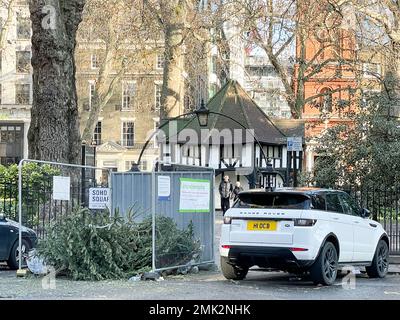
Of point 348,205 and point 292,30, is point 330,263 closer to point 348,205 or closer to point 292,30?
point 348,205

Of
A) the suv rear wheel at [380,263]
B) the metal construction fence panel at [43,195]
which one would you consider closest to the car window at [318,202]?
the suv rear wheel at [380,263]

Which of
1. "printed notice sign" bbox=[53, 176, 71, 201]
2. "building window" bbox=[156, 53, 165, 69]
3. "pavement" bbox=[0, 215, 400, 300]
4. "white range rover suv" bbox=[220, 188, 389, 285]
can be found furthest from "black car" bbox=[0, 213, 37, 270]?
"building window" bbox=[156, 53, 165, 69]

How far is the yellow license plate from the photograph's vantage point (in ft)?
45.3

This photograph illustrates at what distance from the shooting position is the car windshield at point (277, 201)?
45.8ft

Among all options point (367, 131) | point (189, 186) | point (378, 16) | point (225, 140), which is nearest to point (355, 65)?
point (378, 16)

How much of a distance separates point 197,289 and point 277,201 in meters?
2.21

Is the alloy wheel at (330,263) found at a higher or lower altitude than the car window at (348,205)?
lower

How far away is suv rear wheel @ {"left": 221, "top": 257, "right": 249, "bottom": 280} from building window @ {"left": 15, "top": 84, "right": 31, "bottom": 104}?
6359cm

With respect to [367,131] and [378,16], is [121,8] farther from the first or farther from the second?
[367,131]

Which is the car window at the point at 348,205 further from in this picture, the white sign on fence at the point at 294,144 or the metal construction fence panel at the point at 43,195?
the metal construction fence panel at the point at 43,195

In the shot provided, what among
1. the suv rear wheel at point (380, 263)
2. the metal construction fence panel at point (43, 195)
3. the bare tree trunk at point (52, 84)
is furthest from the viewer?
the bare tree trunk at point (52, 84)

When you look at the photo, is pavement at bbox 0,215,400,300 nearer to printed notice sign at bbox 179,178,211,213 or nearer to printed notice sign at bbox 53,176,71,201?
printed notice sign at bbox 179,178,211,213

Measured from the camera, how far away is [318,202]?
14219mm

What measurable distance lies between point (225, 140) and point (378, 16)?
13096 millimetres
